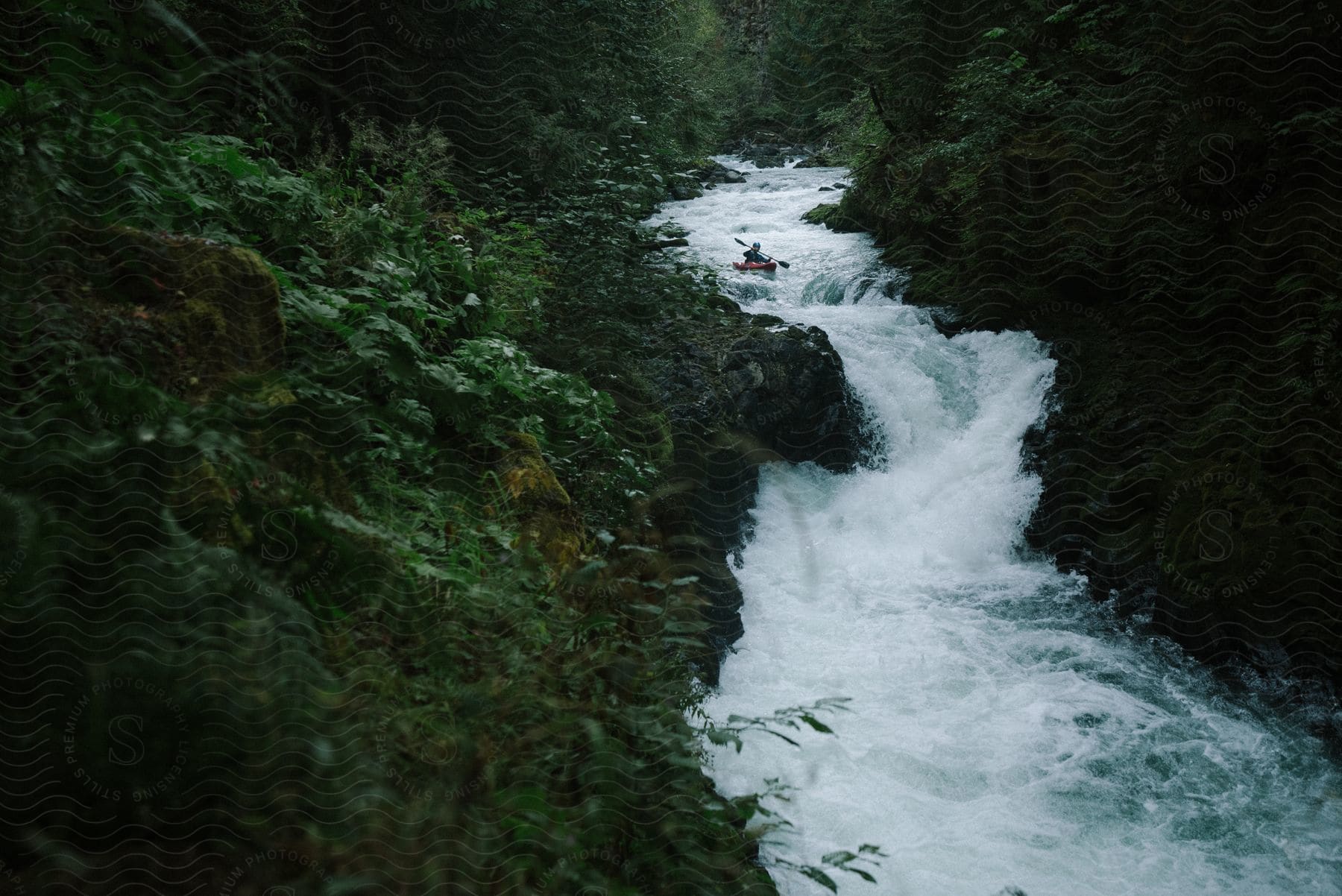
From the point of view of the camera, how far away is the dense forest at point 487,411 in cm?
225

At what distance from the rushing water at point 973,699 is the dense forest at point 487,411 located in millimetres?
450

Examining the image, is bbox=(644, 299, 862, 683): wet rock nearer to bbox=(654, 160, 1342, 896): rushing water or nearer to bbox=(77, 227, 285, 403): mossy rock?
bbox=(654, 160, 1342, 896): rushing water

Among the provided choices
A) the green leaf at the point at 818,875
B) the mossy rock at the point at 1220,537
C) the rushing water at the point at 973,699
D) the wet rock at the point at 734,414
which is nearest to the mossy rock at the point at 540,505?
the rushing water at the point at 973,699

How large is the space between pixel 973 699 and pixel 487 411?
16.0 feet

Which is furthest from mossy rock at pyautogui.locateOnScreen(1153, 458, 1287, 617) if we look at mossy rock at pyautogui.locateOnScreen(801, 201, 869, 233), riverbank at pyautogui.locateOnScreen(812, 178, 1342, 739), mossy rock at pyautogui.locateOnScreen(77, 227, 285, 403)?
mossy rock at pyautogui.locateOnScreen(801, 201, 869, 233)

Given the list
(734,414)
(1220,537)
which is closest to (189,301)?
(734,414)

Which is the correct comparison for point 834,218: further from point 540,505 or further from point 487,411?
point 540,505

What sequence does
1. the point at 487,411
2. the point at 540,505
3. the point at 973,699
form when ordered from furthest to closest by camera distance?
the point at 973,699 → the point at 487,411 → the point at 540,505

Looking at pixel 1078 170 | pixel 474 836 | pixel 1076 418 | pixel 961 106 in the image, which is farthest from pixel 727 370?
pixel 474 836

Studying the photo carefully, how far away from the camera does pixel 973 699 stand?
6.52m

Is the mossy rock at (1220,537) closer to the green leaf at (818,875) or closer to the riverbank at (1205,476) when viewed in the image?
the riverbank at (1205,476)

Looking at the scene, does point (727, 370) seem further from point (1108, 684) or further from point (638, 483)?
point (1108, 684)

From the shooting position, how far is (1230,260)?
7.59 metres

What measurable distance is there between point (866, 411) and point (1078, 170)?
3996 mm
